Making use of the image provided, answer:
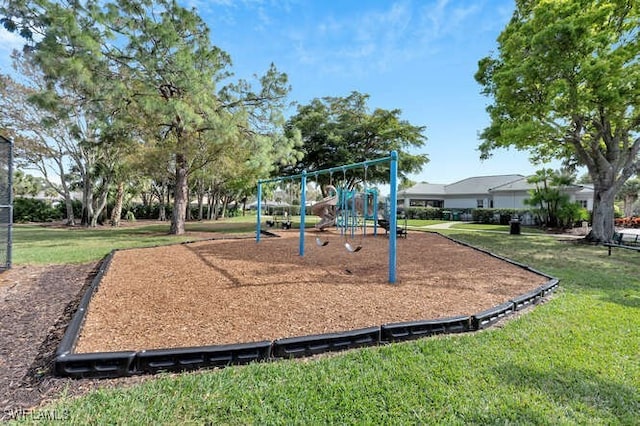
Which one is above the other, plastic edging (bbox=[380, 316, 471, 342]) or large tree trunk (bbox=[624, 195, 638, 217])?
large tree trunk (bbox=[624, 195, 638, 217])

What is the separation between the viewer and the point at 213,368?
2.53 meters

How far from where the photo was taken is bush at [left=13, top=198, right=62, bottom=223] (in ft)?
72.9

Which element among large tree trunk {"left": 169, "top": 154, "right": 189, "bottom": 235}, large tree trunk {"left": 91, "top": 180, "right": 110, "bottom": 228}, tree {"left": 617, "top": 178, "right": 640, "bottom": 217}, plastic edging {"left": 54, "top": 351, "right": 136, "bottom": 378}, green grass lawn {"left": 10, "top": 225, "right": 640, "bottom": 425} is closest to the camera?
green grass lawn {"left": 10, "top": 225, "right": 640, "bottom": 425}

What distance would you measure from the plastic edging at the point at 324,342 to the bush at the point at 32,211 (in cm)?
2841

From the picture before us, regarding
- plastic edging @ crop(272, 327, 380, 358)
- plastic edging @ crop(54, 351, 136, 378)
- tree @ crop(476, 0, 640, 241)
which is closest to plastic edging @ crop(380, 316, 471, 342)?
plastic edging @ crop(272, 327, 380, 358)

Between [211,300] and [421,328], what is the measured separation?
270 centimetres

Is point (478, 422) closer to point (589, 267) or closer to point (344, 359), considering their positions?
point (344, 359)

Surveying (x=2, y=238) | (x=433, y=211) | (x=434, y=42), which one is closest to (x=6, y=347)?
(x=2, y=238)

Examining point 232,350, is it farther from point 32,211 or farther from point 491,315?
point 32,211

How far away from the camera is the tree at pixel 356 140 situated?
64.5 ft

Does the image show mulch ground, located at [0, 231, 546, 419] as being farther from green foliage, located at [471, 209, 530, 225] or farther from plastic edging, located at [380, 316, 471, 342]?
green foliage, located at [471, 209, 530, 225]

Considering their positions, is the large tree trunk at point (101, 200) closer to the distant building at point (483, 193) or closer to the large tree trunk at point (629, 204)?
the distant building at point (483, 193)

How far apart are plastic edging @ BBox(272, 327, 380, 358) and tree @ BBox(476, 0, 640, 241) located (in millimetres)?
10623

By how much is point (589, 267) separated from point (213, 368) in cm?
837
